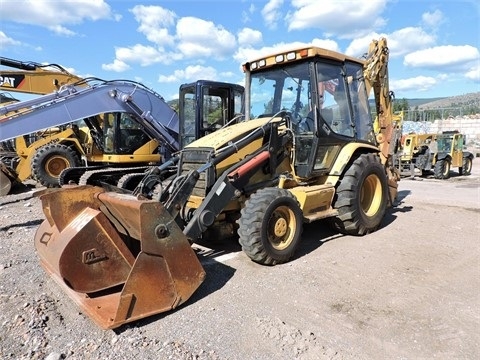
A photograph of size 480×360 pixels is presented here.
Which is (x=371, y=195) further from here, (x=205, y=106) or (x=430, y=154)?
(x=430, y=154)

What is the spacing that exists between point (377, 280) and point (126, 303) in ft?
8.40

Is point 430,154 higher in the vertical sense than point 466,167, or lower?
higher

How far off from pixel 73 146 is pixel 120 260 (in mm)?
8239

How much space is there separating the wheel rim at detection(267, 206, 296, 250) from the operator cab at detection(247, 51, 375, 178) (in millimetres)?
885

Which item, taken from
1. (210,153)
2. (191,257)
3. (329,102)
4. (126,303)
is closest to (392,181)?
(329,102)

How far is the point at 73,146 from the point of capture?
35.9ft

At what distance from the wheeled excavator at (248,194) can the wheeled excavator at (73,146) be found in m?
2.80

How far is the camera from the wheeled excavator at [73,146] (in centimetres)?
862

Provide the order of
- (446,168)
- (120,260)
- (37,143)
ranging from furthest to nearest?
1. (446,168)
2. (37,143)
3. (120,260)

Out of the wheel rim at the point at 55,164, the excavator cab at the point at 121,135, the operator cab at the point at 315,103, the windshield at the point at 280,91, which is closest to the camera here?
the operator cab at the point at 315,103

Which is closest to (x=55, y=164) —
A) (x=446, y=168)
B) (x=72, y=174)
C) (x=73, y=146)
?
(x=73, y=146)

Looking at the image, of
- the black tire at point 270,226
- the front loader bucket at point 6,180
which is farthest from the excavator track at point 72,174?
the black tire at point 270,226

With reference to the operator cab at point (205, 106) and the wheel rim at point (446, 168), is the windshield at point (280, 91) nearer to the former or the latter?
the operator cab at point (205, 106)

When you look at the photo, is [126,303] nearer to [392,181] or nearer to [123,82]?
[392,181]
